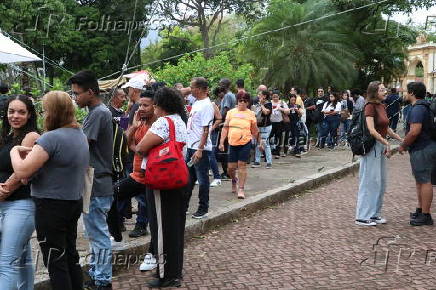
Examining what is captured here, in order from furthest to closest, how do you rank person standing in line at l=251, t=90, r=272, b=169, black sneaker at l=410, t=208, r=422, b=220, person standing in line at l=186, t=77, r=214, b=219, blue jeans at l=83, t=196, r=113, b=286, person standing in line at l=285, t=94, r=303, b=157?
person standing in line at l=285, t=94, r=303, b=157 → person standing in line at l=251, t=90, r=272, b=169 → black sneaker at l=410, t=208, r=422, b=220 → person standing in line at l=186, t=77, r=214, b=219 → blue jeans at l=83, t=196, r=113, b=286

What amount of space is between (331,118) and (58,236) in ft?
42.6

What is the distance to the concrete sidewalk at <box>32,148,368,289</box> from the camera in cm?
571

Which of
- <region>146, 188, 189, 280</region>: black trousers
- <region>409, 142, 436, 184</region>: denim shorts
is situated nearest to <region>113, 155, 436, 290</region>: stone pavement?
<region>146, 188, 189, 280</region>: black trousers

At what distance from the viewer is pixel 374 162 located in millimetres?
A: 7086

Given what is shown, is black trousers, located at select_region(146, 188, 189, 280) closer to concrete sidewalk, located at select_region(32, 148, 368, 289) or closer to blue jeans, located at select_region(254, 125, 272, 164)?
concrete sidewalk, located at select_region(32, 148, 368, 289)

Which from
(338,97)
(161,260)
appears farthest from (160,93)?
(338,97)

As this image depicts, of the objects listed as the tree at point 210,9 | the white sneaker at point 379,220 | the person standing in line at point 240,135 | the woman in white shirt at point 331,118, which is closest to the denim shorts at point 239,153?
the person standing in line at point 240,135

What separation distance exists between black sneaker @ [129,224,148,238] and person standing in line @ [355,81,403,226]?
295cm

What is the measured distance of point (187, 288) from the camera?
15.9 feet

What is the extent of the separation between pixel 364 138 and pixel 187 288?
3373 mm

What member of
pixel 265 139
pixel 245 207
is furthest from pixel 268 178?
pixel 245 207

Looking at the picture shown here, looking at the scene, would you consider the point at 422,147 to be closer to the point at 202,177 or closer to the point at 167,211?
the point at 202,177

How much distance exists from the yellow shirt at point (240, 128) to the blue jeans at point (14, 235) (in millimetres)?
4671

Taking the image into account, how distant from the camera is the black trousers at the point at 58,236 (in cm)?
366
